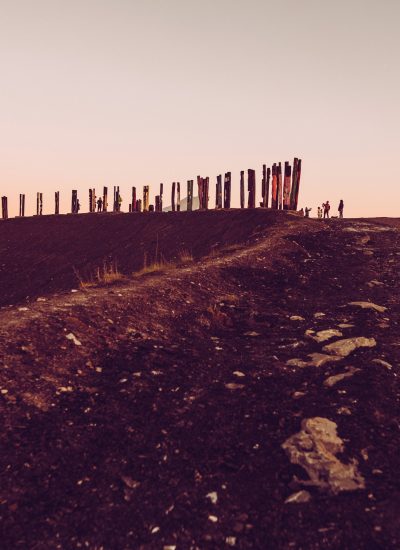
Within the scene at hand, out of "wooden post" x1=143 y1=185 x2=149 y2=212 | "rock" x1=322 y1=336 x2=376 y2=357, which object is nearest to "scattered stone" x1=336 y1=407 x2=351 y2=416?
"rock" x1=322 y1=336 x2=376 y2=357

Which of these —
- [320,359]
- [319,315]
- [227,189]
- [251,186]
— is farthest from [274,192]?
[320,359]

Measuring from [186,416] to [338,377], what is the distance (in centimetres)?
161

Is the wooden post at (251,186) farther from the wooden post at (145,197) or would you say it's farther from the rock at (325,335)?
the rock at (325,335)

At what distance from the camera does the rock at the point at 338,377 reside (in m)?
4.47

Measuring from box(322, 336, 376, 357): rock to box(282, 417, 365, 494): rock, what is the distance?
152 centimetres

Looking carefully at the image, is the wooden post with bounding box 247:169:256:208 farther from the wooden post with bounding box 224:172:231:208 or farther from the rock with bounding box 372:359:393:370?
the rock with bounding box 372:359:393:370

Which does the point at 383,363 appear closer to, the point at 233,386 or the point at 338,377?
the point at 338,377

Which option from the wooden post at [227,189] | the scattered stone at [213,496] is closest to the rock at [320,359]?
the scattered stone at [213,496]

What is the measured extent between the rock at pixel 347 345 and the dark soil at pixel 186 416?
124 mm

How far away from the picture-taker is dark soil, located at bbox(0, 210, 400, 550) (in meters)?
2.90

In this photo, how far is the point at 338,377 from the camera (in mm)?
4582

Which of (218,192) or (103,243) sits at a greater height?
(218,192)

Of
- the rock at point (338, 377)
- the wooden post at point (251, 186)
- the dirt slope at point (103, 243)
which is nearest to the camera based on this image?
the rock at point (338, 377)

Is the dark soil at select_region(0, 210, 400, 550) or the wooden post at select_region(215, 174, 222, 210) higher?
the wooden post at select_region(215, 174, 222, 210)
